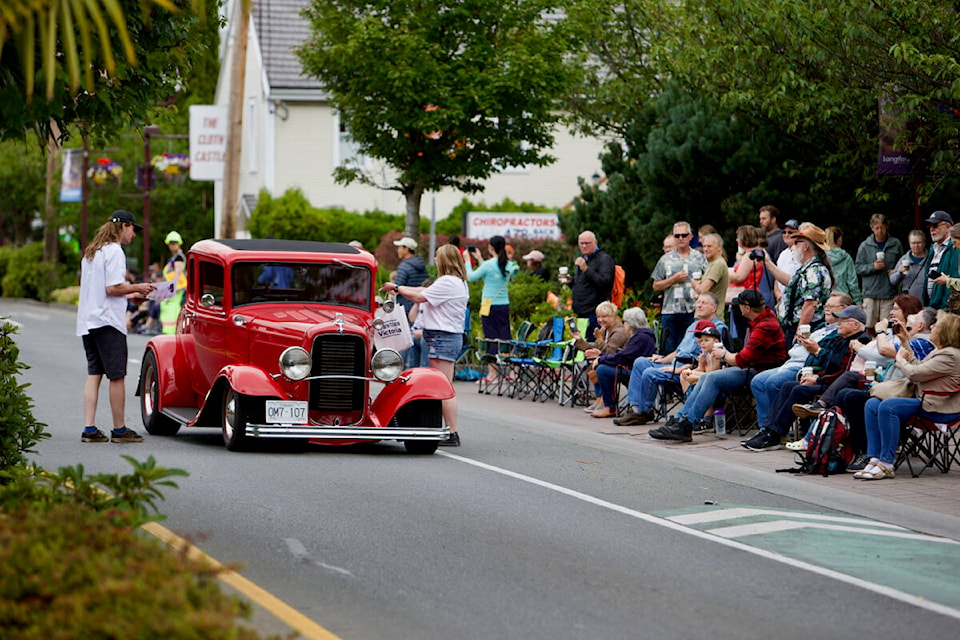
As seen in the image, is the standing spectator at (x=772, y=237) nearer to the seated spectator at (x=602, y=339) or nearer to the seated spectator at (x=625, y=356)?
the seated spectator at (x=602, y=339)

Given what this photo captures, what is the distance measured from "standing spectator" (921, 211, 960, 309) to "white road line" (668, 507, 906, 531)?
5697 millimetres

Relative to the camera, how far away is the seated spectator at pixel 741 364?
14508 millimetres

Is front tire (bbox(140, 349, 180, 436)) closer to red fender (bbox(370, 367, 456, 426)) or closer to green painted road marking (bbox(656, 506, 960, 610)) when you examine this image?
red fender (bbox(370, 367, 456, 426))

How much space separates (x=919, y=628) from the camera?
7316mm

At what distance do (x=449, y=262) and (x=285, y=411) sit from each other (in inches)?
111

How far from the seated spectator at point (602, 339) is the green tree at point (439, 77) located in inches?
286

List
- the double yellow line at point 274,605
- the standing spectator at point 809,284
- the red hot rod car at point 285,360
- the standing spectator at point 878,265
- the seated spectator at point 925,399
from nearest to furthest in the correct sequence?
the double yellow line at point 274,605
the seated spectator at point 925,399
the red hot rod car at point 285,360
the standing spectator at point 809,284
the standing spectator at point 878,265

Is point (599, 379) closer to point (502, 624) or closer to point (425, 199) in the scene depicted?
point (502, 624)

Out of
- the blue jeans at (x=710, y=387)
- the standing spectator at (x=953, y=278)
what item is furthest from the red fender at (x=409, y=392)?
the standing spectator at (x=953, y=278)

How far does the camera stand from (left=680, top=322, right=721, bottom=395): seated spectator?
591 inches

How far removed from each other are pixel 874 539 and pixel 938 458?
4.19 metres

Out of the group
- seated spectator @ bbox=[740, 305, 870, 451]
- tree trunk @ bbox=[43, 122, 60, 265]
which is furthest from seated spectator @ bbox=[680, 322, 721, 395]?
tree trunk @ bbox=[43, 122, 60, 265]

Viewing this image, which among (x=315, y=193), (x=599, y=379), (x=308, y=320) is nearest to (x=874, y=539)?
(x=308, y=320)

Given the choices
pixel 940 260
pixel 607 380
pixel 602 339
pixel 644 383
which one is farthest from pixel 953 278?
pixel 602 339
